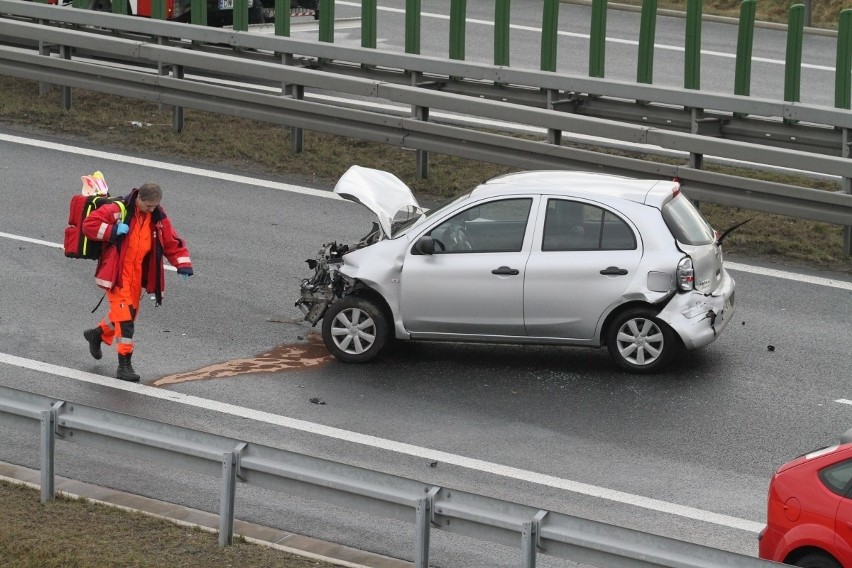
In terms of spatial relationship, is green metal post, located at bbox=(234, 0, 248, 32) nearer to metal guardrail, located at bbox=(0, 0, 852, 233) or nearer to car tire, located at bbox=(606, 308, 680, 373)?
metal guardrail, located at bbox=(0, 0, 852, 233)

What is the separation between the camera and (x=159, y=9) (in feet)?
65.3

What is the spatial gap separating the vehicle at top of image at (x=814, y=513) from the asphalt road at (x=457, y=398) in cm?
139

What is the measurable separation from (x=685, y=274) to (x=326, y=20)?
862 centimetres

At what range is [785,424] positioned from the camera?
36.1 feet

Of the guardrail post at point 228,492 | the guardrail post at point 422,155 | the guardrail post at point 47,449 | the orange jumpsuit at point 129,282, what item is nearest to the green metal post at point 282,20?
the guardrail post at point 422,155

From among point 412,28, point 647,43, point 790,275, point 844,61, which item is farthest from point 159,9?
point 790,275

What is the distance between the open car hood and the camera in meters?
12.4

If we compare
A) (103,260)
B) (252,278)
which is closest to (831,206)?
(252,278)

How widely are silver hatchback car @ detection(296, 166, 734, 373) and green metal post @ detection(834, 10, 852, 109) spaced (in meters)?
4.30

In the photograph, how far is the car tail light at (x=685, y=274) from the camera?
1166cm

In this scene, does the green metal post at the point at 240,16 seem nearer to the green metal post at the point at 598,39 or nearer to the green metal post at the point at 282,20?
the green metal post at the point at 282,20

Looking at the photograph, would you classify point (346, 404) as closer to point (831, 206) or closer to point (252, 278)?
point (252, 278)

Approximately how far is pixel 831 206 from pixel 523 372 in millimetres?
4419

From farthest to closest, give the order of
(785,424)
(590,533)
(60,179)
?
(60,179), (785,424), (590,533)
